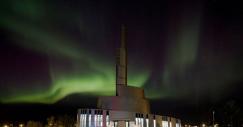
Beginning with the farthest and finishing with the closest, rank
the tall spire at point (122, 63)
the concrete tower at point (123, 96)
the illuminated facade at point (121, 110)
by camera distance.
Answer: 1. the tall spire at point (122, 63)
2. the concrete tower at point (123, 96)
3. the illuminated facade at point (121, 110)

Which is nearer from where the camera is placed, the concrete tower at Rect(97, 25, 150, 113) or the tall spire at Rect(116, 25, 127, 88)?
the concrete tower at Rect(97, 25, 150, 113)

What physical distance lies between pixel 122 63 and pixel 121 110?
10.5m

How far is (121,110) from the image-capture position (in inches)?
2933

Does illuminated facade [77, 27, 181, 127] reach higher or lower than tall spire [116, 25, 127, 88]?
lower

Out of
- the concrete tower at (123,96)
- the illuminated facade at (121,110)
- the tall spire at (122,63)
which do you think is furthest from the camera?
the tall spire at (122,63)

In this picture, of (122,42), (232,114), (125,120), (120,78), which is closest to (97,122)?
(125,120)

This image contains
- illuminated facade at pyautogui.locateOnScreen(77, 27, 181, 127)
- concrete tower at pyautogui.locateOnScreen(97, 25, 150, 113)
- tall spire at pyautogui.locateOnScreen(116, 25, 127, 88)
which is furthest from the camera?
tall spire at pyautogui.locateOnScreen(116, 25, 127, 88)

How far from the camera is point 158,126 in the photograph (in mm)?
79188

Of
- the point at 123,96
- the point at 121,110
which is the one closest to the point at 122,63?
the point at 123,96

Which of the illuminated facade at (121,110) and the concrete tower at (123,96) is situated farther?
the concrete tower at (123,96)

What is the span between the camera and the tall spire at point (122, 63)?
255 feet

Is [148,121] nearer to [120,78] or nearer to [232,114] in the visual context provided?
[120,78]

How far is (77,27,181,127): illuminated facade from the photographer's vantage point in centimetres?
7331

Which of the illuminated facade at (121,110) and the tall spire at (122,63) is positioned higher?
the tall spire at (122,63)
